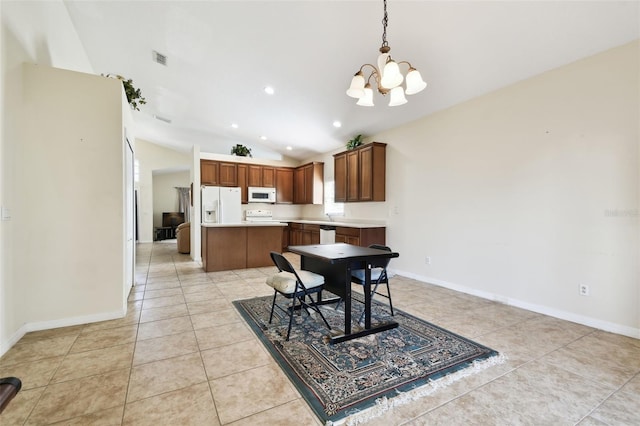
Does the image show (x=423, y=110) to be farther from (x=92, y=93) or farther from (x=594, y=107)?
(x=92, y=93)

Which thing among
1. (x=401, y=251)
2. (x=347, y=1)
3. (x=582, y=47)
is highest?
(x=347, y=1)

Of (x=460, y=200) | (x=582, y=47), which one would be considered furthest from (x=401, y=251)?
(x=582, y=47)

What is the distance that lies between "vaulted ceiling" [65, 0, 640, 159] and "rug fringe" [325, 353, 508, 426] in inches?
114

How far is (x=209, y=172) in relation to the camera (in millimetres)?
7051

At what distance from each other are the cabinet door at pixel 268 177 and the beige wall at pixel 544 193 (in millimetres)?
4420

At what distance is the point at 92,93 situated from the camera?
2826 mm

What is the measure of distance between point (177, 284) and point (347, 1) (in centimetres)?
430

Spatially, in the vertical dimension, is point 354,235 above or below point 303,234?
above

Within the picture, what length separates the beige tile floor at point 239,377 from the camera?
157 centimetres

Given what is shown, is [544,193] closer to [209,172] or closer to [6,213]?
[6,213]

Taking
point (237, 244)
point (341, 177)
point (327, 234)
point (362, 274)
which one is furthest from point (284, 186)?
point (362, 274)

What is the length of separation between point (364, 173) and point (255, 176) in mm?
3528

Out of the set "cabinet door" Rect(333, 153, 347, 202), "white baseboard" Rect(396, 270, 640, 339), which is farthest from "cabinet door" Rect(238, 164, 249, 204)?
"white baseboard" Rect(396, 270, 640, 339)

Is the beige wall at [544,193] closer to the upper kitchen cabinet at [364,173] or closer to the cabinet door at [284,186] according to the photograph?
the upper kitchen cabinet at [364,173]
